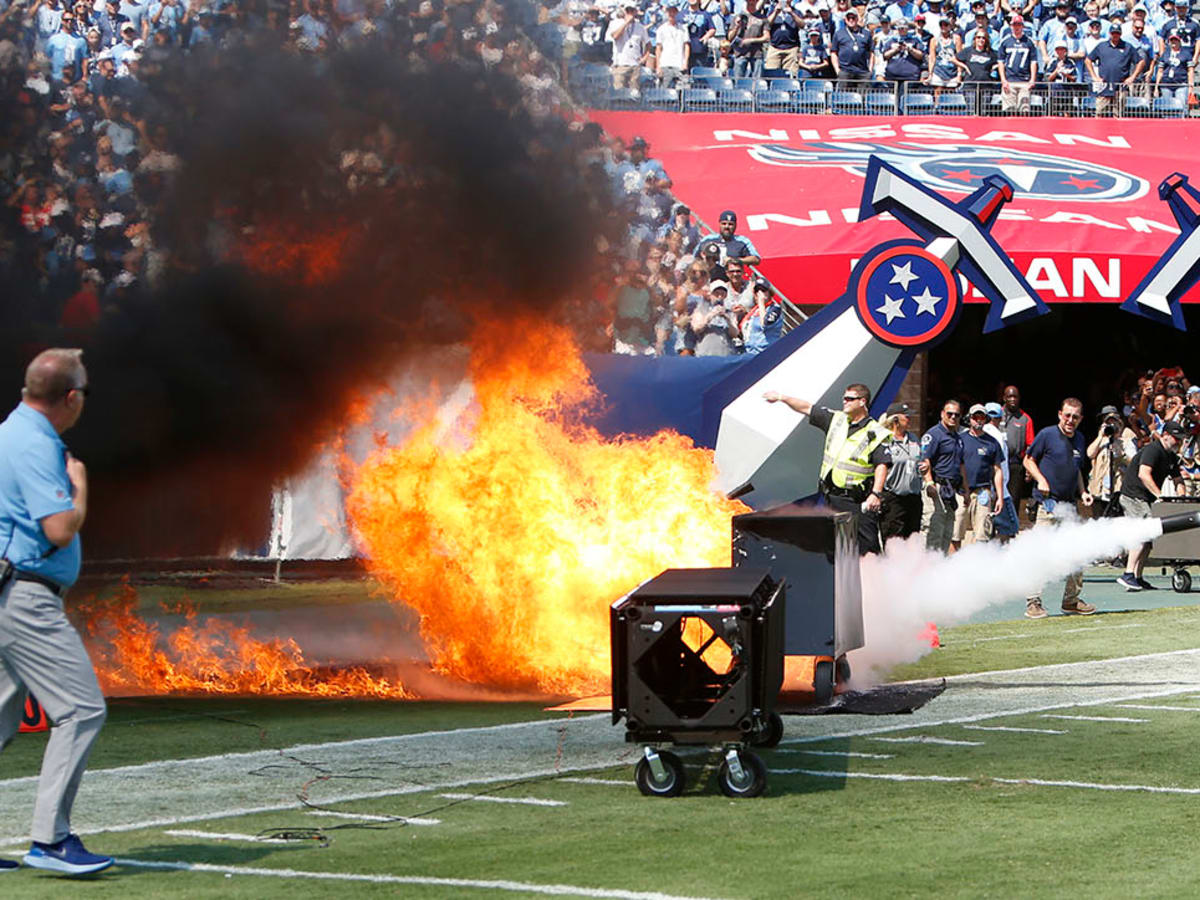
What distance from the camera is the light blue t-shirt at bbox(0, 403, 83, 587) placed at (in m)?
6.54

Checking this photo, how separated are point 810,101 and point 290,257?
1838 centimetres

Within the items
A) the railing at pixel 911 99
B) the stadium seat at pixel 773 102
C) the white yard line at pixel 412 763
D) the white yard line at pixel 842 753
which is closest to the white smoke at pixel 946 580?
the white yard line at pixel 412 763

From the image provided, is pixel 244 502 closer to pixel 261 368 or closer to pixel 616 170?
pixel 261 368

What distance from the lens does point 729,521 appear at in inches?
476

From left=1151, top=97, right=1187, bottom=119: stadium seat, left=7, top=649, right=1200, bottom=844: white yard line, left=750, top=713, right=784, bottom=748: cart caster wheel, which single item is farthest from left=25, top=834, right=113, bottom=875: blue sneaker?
left=1151, top=97, right=1187, bottom=119: stadium seat

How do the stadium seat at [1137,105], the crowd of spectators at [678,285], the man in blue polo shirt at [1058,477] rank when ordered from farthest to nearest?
the stadium seat at [1137,105]
the man in blue polo shirt at [1058,477]
the crowd of spectators at [678,285]

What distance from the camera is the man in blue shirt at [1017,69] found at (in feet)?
97.1

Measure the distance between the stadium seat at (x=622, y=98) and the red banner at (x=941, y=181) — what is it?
13.2 feet

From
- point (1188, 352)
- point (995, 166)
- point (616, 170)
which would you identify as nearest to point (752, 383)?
point (616, 170)

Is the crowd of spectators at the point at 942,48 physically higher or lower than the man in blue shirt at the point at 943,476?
higher

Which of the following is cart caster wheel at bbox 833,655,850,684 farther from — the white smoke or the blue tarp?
the blue tarp

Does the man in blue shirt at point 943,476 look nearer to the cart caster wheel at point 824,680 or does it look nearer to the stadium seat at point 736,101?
the cart caster wheel at point 824,680

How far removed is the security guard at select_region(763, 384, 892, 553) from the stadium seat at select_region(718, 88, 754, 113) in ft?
54.3

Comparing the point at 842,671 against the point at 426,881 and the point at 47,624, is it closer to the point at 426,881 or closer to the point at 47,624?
the point at 426,881
